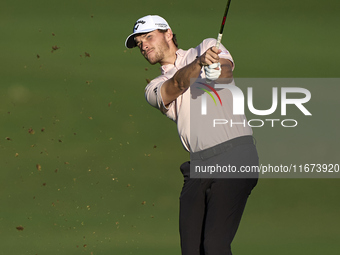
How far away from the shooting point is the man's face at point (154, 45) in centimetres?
281

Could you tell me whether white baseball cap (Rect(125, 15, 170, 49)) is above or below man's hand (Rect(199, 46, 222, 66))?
above

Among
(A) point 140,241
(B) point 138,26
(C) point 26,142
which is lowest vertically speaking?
(A) point 140,241

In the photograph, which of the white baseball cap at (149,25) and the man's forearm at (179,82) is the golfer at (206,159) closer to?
the man's forearm at (179,82)

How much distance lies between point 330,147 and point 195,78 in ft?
6.06

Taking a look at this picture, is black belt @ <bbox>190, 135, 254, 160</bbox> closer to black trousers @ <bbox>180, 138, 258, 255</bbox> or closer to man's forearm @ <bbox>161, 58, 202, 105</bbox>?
black trousers @ <bbox>180, 138, 258, 255</bbox>

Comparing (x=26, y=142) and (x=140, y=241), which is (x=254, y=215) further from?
(x=26, y=142)

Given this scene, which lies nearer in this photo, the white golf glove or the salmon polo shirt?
the white golf glove

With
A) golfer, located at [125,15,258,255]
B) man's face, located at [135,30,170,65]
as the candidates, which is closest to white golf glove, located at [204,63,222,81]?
golfer, located at [125,15,258,255]

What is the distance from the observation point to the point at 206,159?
2.61 metres

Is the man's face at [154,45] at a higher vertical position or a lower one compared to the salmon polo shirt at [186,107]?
higher

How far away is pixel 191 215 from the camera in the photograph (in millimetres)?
2686

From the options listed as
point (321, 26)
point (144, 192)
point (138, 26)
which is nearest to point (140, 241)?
point (144, 192)

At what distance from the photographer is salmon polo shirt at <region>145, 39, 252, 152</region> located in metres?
2.61

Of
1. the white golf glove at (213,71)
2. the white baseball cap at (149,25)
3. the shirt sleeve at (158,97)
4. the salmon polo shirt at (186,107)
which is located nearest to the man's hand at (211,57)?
the white golf glove at (213,71)
